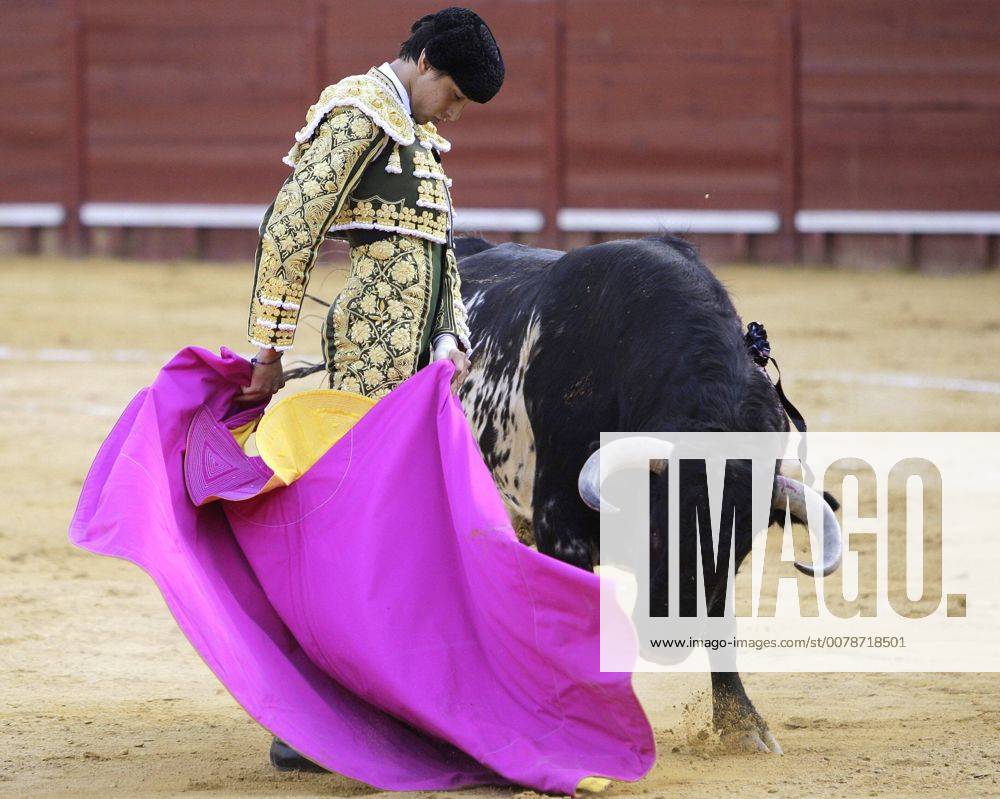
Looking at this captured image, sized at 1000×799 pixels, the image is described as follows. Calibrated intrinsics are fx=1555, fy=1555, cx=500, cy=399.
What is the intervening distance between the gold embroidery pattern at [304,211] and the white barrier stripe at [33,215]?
8.86 metres

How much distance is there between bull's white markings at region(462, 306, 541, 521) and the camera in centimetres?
299

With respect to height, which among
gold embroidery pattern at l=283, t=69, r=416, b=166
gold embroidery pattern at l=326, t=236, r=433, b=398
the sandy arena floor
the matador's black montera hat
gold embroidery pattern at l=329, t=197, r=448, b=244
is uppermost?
the matador's black montera hat

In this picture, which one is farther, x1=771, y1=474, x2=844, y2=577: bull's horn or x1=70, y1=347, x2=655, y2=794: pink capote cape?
x1=771, y1=474, x2=844, y2=577: bull's horn

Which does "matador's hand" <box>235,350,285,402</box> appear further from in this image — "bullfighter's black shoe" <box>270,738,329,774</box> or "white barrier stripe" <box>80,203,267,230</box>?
"white barrier stripe" <box>80,203,267,230</box>

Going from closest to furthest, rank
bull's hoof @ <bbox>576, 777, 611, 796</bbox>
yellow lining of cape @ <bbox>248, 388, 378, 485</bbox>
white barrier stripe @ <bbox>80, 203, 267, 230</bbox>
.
Result: bull's hoof @ <bbox>576, 777, 611, 796</bbox>, yellow lining of cape @ <bbox>248, 388, 378, 485</bbox>, white barrier stripe @ <bbox>80, 203, 267, 230</bbox>

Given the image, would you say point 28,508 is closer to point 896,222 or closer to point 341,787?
point 341,787

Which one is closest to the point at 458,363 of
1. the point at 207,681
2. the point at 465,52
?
the point at 465,52

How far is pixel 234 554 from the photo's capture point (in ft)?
8.21

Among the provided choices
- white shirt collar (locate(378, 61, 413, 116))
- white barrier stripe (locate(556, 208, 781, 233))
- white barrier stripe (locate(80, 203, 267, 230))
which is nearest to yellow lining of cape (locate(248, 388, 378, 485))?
white shirt collar (locate(378, 61, 413, 116))

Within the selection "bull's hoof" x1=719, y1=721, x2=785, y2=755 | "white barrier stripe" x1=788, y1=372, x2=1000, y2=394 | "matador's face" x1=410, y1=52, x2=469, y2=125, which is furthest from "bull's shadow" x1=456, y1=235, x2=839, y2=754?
"white barrier stripe" x1=788, y1=372, x2=1000, y2=394

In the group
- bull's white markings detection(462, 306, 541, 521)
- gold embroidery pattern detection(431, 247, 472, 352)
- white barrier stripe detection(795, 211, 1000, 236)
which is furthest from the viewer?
white barrier stripe detection(795, 211, 1000, 236)

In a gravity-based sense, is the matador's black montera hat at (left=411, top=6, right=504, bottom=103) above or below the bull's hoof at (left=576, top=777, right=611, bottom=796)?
above

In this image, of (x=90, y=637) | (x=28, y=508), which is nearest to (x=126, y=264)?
(x=28, y=508)

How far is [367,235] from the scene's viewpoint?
2553 millimetres
